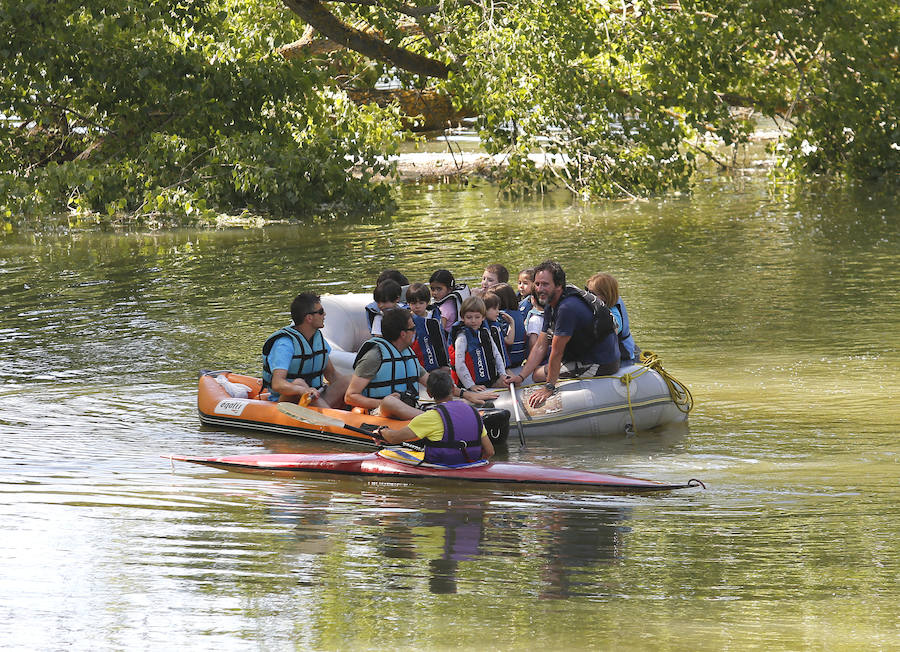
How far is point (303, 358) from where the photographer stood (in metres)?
8.41

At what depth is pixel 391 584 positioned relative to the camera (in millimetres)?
5410

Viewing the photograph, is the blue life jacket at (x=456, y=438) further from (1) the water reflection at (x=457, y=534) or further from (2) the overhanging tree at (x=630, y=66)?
(2) the overhanging tree at (x=630, y=66)

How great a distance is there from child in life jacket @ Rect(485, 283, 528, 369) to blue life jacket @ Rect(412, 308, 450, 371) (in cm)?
57

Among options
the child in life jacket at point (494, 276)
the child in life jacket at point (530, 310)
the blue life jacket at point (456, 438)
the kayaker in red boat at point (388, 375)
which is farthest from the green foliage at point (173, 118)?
the blue life jacket at point (456, 438)

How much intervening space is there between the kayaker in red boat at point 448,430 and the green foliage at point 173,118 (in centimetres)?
1206

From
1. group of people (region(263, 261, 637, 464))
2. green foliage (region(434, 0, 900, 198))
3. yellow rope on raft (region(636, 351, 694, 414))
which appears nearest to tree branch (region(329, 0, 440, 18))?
green foliage (region(434, 0, 900, 198))

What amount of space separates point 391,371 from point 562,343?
1167 millimetres

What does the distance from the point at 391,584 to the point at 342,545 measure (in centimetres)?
62

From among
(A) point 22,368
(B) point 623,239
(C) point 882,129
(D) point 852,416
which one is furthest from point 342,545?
(C) point 882,129

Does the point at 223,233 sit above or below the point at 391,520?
above

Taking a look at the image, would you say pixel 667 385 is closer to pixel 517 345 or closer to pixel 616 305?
pixel 616 305

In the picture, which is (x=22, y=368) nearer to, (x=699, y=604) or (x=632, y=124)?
(x=699, y=604)

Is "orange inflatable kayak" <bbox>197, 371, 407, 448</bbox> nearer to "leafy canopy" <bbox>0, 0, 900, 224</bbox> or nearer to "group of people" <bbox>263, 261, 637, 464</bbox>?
"group of people" <bbox>263, 261, 637, 464</bbox>

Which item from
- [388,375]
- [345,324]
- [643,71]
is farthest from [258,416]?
[643,71]
